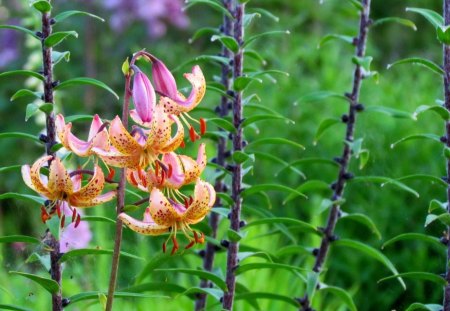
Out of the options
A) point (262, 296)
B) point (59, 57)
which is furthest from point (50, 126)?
point (262, 296)

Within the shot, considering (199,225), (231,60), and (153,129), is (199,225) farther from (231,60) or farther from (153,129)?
(153,129)

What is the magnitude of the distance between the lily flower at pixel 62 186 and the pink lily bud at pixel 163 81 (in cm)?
15

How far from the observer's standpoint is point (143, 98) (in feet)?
4.33

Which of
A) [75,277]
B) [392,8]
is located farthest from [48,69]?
[392,8]

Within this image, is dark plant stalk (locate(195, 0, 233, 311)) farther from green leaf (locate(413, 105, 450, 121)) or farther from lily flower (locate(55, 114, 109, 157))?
lily flower (locate(55, 114, 109, 157))

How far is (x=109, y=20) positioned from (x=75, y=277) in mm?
2483

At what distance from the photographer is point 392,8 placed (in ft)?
23.4

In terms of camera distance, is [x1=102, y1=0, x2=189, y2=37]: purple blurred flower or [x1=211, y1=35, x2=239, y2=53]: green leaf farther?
[x1=102, y1=0, x2=189, y2=37]: purple blurred flower

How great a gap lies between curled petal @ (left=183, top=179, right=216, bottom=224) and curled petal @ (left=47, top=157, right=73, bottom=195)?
17 centimetres

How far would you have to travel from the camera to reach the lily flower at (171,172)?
51.9 inches

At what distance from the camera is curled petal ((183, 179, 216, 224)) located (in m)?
1.31

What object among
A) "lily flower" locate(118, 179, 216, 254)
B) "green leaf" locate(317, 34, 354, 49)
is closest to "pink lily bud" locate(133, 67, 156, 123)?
"lily flower" locate(118, 179, 216, 254)

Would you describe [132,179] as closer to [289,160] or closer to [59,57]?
[59,57]

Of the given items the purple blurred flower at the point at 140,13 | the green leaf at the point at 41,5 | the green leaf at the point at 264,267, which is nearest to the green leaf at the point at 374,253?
the green leaf at the point at 264,267
